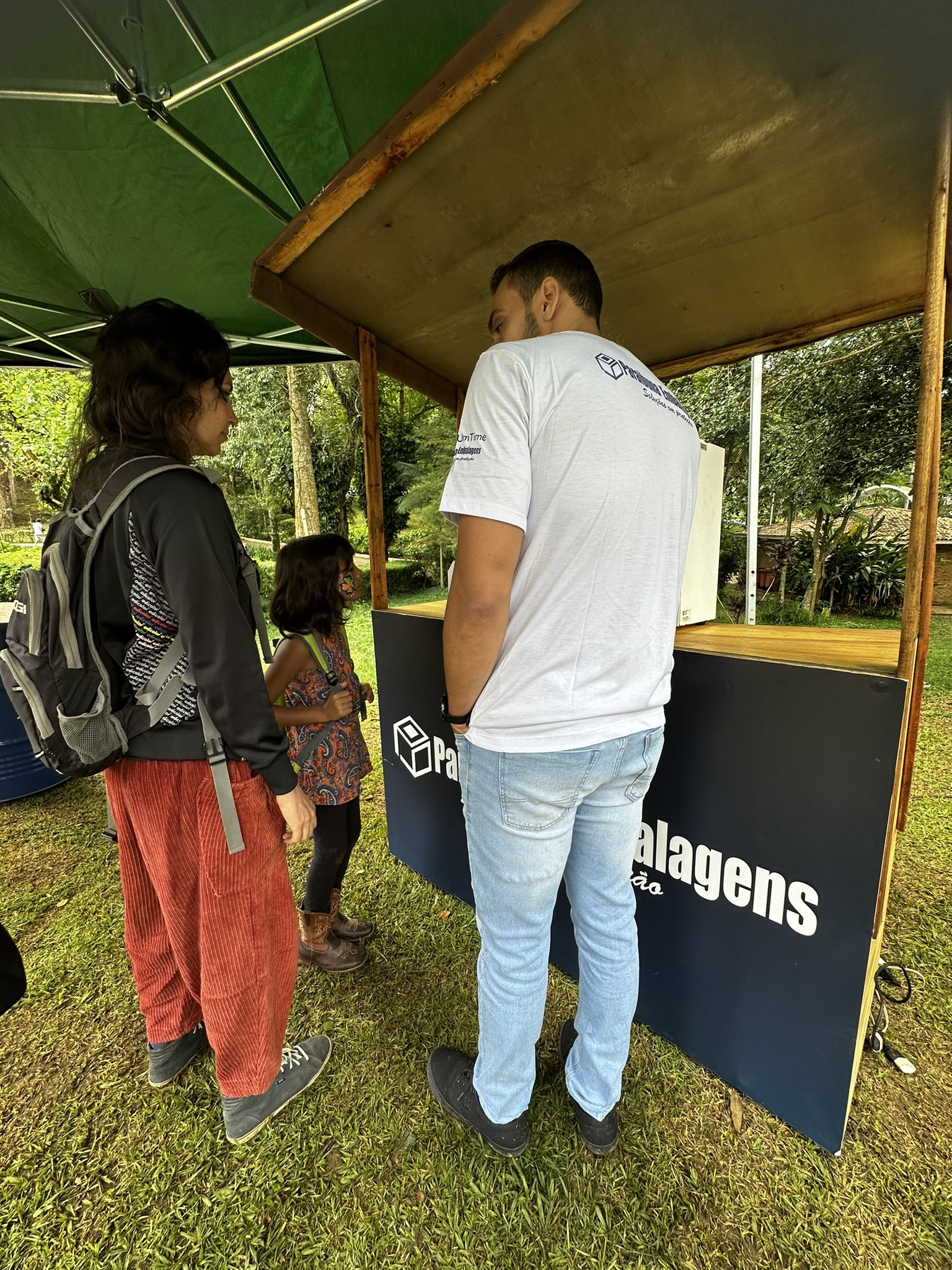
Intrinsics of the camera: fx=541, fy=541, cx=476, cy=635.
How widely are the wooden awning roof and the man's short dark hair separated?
31cm

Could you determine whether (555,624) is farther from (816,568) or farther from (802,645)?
(816,568)

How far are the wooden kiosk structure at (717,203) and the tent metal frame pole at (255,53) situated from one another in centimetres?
30

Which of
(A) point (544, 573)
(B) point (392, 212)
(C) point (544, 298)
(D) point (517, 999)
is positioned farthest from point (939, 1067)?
(B) point (392, 212)

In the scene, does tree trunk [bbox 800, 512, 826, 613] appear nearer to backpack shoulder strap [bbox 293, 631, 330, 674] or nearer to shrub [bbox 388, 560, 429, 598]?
shrub [bbox 388, 560, 429, 598]

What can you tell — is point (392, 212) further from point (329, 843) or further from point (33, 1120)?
point (33, 1120)

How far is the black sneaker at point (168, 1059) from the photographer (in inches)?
63.4

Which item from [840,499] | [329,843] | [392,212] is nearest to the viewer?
[392,212]

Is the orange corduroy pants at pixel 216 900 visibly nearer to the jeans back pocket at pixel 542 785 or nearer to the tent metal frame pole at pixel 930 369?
the jeans back pocket at pixel 542 785

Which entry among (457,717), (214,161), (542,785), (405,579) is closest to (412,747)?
(457,717)

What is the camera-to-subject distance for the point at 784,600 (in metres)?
11.1

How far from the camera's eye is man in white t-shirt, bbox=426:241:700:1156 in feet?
3.27

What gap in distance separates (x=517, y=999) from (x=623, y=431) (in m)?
1.26

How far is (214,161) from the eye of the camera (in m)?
1.96

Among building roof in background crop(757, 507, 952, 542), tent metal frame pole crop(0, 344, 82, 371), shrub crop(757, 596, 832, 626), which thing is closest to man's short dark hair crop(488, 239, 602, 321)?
tent metal frame pole crop(0, 344, 82, 371)
